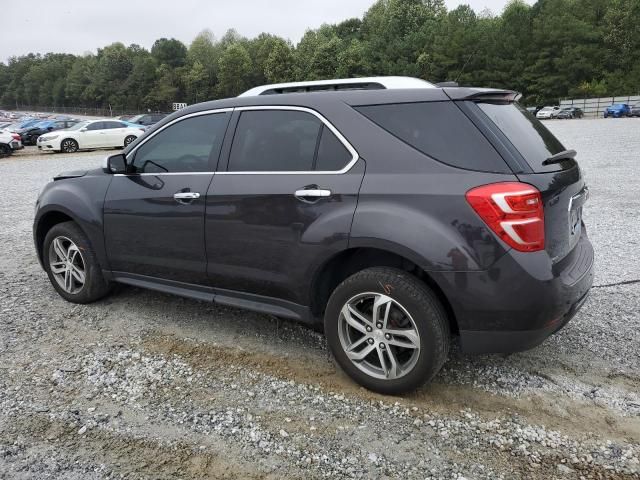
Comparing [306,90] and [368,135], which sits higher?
[306,90]

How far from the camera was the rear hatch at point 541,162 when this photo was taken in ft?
9.45

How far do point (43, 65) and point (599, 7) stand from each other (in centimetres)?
13627

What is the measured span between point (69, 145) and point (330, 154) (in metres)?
24.1

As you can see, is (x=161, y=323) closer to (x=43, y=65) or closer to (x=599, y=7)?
(x=599, y=7)

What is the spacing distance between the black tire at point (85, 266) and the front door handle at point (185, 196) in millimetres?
1211

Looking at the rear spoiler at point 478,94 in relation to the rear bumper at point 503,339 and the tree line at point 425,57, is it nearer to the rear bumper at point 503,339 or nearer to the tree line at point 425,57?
the rear bumper at point 503,339

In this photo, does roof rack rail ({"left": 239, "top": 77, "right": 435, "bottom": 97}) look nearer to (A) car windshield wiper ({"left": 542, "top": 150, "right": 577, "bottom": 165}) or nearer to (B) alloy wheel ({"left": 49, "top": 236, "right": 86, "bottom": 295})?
(A) car windshield wiper ({"left": 542, "top": 150, "right": 577, "bottom": 165})

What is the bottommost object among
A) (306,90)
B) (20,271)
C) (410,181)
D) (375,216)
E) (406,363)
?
(20,271)

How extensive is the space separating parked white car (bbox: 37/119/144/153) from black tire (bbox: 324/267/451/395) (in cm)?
2377

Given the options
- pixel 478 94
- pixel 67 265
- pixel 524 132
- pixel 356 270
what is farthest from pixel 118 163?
pixel 524 132

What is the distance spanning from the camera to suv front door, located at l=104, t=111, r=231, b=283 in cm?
386

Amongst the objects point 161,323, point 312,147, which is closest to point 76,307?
point 161,323

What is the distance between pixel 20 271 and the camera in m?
5.93

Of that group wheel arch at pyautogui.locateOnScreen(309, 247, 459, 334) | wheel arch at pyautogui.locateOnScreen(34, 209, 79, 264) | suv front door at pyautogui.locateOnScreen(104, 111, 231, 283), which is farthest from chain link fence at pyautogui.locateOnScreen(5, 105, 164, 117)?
wheel arch at pyautogui.locateOnScreen(309, 247, 459, 334)
